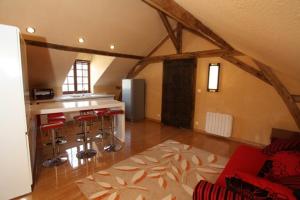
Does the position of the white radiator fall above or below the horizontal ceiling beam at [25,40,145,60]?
below

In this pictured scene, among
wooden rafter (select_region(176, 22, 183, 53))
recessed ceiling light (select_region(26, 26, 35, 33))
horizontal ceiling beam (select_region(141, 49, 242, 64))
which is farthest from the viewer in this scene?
wooden rafter (select_region(176, 22, 183, 53))

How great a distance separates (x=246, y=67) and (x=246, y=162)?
2.42 metres

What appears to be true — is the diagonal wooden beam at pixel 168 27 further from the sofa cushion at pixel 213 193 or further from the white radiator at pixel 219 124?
the sofa cushion at pixel 213 193

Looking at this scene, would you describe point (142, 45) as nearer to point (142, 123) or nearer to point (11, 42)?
point (142, 123)

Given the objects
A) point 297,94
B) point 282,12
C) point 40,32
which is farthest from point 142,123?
point 282,12

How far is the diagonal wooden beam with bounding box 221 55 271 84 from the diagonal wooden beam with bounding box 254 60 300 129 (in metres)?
0.10

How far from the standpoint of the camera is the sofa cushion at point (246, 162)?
6.81 ft

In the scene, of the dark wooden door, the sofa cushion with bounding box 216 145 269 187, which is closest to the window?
the dark wooden door

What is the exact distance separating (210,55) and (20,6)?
420cm

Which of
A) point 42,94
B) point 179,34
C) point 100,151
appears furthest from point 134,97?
point 42,94

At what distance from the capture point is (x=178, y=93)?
521 cm

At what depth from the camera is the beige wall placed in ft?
12.0

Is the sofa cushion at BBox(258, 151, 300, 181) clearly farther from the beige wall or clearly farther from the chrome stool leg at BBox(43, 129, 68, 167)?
the chrome stool leg at BBox(43, 129, 68, 167)

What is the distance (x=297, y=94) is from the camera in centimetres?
336
